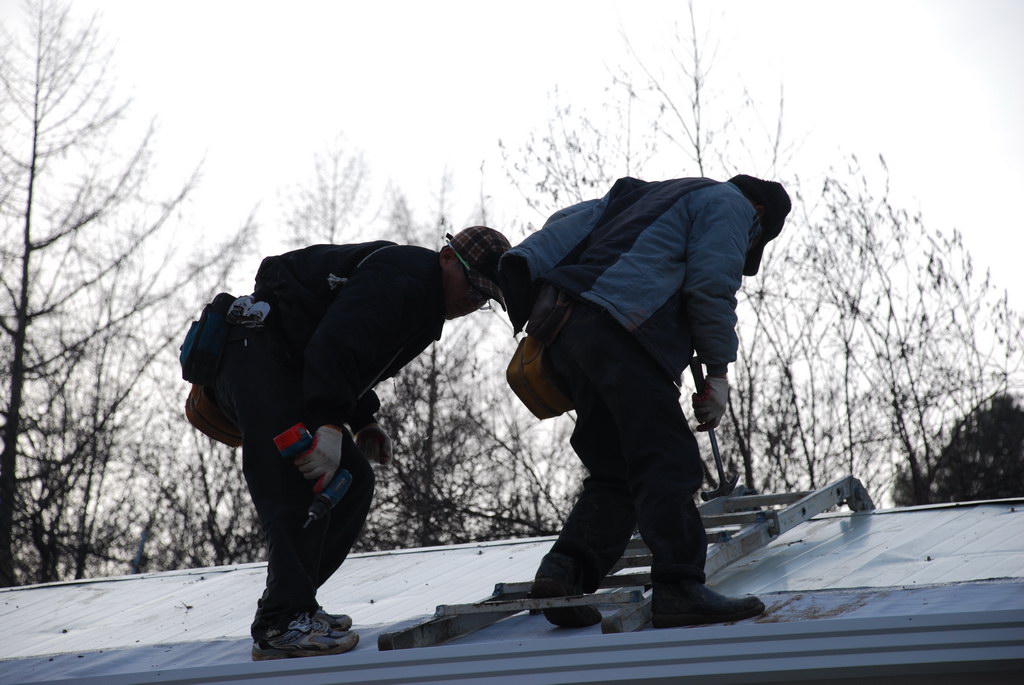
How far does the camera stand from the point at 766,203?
269 cm

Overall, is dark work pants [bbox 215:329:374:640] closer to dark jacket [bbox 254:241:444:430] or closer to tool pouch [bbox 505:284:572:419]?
dark jacket [bbox 254:241:444:430]

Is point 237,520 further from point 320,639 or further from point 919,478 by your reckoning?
point 320,639

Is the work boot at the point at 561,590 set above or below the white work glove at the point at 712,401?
below

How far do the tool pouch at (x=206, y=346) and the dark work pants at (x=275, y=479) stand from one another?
0.03 meters

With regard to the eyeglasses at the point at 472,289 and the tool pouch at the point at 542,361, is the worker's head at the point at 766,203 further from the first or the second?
the eyeglasses at the point at 472,289

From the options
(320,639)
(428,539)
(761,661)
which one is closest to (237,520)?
(428,539)

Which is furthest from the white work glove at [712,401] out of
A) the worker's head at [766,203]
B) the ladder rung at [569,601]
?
the ladder rung at [569,601]

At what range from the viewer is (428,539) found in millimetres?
12188

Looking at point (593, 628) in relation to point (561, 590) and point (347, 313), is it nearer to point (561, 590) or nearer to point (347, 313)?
A: point (561, 590)

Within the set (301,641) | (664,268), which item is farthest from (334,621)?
(664,268)

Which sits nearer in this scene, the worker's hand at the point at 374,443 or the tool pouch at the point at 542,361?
the tool pouch at the point at 542,361

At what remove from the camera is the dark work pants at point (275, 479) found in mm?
2609

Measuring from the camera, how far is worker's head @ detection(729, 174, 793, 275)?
2.69 m

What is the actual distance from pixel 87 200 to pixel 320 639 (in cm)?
1444
